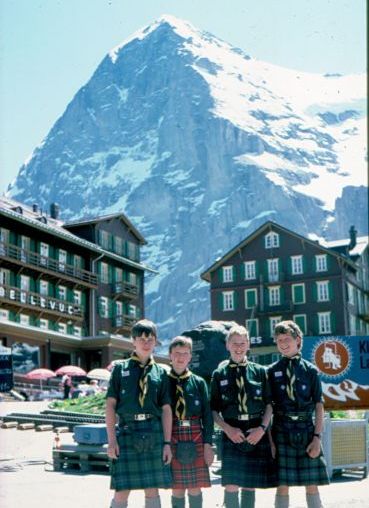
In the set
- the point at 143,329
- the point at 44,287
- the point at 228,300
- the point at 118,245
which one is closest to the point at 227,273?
the point at 228,300

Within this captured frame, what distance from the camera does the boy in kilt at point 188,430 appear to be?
277 inches

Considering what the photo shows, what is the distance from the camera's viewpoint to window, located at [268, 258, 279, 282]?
60688 millimetres

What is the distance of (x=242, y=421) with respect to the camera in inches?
282

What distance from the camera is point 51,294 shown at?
171 feet

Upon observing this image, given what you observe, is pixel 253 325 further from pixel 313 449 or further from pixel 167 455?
pixel 167 455

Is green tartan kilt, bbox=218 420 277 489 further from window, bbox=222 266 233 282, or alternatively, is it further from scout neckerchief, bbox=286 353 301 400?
window, bbox=222 266 233 282

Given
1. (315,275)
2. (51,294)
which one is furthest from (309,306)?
(51,294)

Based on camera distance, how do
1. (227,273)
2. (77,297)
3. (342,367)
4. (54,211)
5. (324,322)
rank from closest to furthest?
1. (342,367)
2. (77,297)
3. (324,322)
4. (227,273)
5. (54,211)

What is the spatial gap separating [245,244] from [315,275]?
606cm

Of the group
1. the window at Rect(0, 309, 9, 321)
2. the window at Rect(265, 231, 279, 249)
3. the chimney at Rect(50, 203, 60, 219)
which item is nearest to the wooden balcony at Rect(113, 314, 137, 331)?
the chimney at Rect(50, 203, 60, 219)

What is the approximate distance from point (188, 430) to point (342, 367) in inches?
209

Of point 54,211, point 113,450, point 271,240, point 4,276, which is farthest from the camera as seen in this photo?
point 54,211

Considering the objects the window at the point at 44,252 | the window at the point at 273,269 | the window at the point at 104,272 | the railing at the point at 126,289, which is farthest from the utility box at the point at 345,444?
the window at the point at 273,269

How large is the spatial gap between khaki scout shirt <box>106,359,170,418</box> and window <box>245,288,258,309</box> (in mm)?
54434
